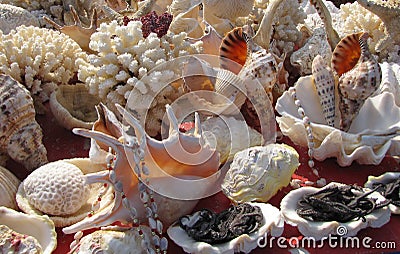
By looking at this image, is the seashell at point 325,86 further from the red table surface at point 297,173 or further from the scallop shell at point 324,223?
the scallop shell at point 324,223

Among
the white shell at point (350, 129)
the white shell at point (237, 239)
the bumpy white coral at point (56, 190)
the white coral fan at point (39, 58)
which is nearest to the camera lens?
the white shell at point (237, 239)

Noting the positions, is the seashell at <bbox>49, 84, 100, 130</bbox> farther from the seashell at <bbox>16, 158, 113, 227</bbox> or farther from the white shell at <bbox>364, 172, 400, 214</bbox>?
the white shell at <bbox>364, 172, 400, 214</bbox>

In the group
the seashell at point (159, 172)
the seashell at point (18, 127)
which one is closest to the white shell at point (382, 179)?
the seashell at point (159, 172)

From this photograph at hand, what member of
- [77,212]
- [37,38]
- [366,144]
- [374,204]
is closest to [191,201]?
[77,212]

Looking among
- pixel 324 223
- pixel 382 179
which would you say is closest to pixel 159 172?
pixel 324 223

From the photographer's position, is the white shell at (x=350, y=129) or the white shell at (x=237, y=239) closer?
the white shell at (x=237, y=239)

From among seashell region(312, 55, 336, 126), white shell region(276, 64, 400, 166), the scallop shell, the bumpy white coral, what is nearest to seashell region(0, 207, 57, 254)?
the bumpy white coral

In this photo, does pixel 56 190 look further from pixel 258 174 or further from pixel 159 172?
pixel 258 174
